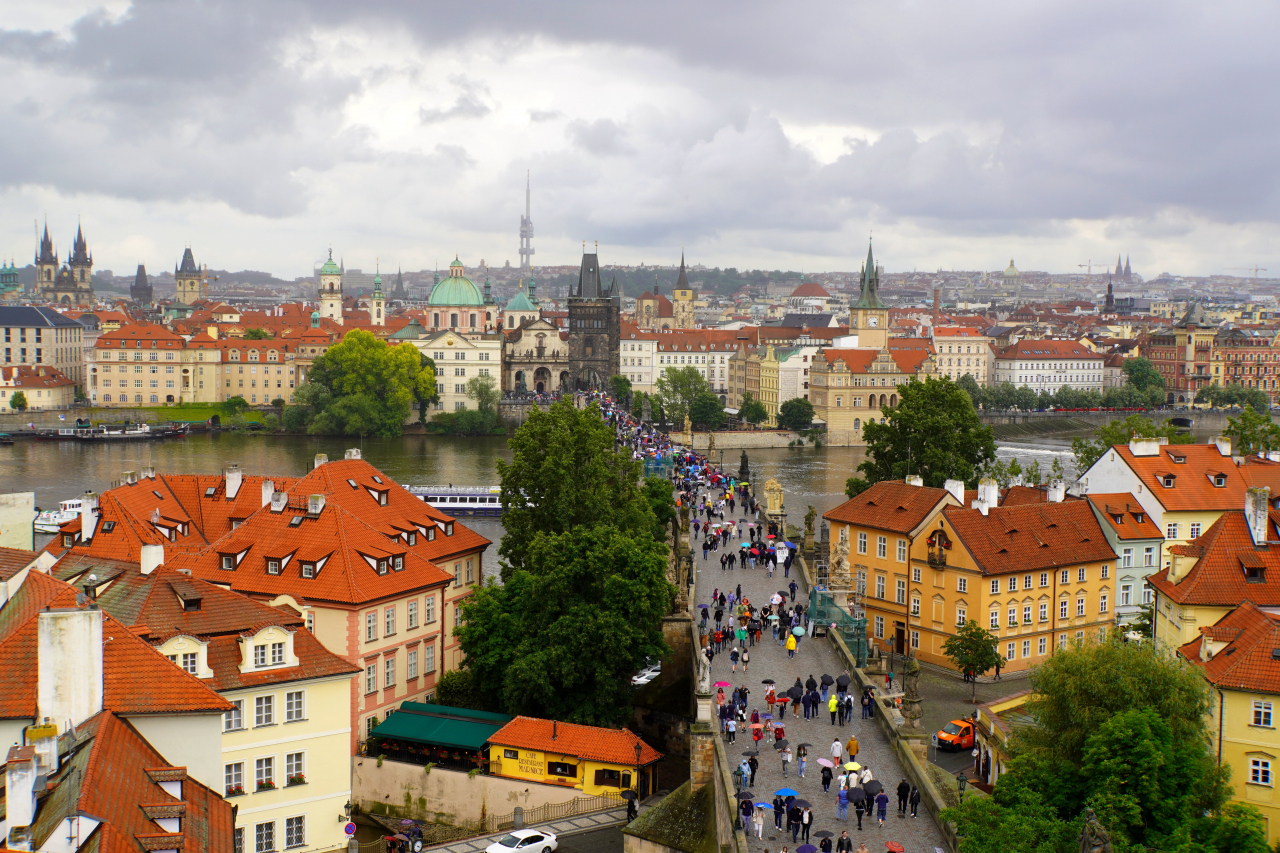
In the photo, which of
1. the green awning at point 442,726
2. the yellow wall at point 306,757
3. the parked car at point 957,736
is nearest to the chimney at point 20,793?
the yellow wall at point 306,757

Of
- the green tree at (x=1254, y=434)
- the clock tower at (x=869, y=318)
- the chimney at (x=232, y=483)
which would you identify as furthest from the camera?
the clock tower at (x=869, y=318)

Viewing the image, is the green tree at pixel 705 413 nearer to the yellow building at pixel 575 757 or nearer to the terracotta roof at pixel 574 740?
the terracotta roof at pixel 574 740

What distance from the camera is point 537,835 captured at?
26.6 meters

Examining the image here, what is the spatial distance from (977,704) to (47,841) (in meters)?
26.4

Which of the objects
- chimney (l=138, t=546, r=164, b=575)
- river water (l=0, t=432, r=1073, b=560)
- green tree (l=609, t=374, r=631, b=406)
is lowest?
river water (l=0, t=432, r=1073, b=560)

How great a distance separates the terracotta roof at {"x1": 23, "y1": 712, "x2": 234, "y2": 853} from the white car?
6.87m

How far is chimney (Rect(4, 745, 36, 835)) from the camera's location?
15.7 metres

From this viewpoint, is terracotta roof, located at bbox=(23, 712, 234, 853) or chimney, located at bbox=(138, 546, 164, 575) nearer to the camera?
terracotta roof, located at bbox=(23, 712, 234, 853)

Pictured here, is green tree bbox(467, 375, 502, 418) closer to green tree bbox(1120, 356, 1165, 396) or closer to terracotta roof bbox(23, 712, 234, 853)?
green tree bbox(1120, 356, 1165, 396)

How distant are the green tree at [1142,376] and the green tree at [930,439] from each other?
4206 inches

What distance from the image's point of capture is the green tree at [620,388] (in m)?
134

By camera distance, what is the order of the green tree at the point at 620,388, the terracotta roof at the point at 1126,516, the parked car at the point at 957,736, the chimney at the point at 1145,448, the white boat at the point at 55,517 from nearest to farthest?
the parked car at the point at 957,736, the terracotta roof at the point at 1126,516, the chimney at the point at 1145,448, the white boat at the point at 55,517, the green tree at the point at 620,388

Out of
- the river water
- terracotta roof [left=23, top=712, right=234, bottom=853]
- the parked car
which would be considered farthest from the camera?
the river water

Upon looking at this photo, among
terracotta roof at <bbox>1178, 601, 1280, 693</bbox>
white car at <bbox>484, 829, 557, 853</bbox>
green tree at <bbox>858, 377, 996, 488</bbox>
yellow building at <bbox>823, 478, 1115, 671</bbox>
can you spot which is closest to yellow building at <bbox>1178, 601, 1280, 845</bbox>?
terracotta roof at <bbox>1178, 601, 1280, 693</bbox>
